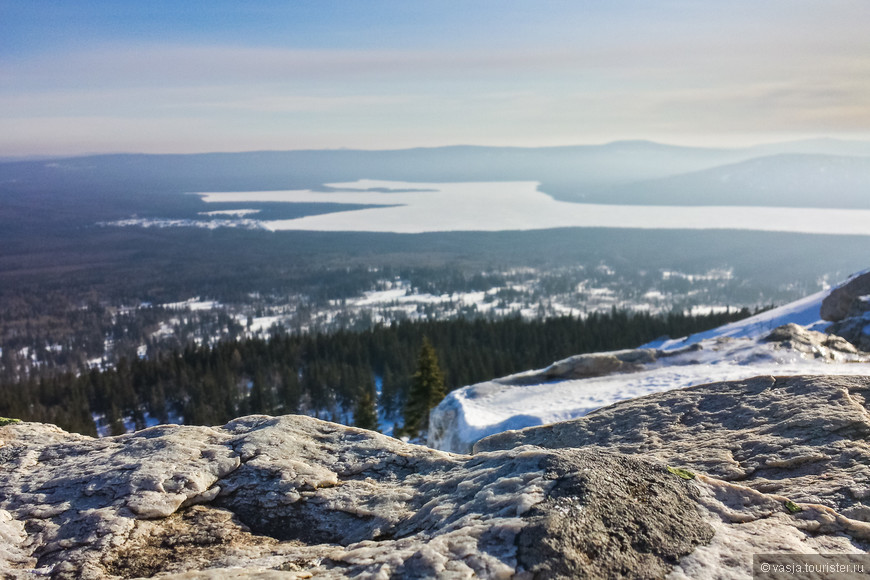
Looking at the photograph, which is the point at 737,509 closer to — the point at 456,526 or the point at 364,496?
the point at 456,526

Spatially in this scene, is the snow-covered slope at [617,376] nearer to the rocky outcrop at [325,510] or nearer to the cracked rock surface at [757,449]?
the cracked rock surface at [757,449]

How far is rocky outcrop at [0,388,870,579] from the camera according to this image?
12.4 feet

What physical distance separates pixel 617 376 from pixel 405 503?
16.7 metres

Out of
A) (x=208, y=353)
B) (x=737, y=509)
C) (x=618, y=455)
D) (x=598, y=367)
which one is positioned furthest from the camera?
(x=208, y=353)

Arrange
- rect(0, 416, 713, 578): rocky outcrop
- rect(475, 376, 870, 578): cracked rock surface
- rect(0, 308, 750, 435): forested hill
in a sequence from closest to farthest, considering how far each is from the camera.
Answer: rect(0, 416, 713, 578): rocky outcrop
rect(475, 376, 870, 578): cracked rock surface
rect(0, 308, 750, 435): forested hill

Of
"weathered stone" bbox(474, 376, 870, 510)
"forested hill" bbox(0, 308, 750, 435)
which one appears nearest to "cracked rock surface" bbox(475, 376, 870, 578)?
"weathered stone" bbox(474, 376, 870, 510)

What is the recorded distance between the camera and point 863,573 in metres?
3.73

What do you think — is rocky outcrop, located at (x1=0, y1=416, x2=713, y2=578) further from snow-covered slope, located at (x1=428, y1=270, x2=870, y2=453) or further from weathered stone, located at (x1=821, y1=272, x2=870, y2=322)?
weathered stone, located at (x1=821, y1=272, x2=870, y2=322)

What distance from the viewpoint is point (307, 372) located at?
189 feet

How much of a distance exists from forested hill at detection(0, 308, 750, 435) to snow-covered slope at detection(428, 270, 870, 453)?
89.5ft

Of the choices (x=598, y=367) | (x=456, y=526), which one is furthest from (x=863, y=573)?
(x=598, y=367)

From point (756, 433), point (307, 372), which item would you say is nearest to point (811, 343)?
point (756, 433)

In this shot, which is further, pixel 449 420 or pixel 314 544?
pixel 449 420

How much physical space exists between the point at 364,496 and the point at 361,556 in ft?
4.24
